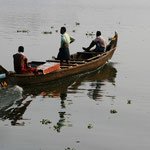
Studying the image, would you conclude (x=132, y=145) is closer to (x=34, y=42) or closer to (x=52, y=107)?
(x=52, y=107)

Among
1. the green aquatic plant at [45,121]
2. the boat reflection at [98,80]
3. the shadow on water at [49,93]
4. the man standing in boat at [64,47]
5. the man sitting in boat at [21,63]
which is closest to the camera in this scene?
the green aquatic plant at [45,121]

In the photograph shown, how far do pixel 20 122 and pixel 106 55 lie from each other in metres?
10.9

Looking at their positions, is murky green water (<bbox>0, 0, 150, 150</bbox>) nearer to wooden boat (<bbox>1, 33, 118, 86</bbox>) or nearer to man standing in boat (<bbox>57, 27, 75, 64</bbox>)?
wooden boat (<bbox>1, 33, 118, 86</bbox>)

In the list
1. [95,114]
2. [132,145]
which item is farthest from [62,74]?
[132,145]

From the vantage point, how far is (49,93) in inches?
600

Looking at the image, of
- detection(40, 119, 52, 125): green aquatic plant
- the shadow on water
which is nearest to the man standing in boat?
the shadow on water

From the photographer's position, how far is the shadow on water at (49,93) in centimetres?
1219

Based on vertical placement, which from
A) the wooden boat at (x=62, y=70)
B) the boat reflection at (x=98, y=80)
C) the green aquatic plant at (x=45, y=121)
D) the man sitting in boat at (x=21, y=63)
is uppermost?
the man sitting in boat at (x=21, y=63)

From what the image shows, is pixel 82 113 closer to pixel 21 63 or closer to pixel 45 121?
pixel 45 121

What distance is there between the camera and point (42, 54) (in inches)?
986

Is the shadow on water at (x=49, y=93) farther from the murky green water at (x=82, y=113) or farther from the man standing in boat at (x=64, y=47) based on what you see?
the man standing in boat at (x=64, y=47)

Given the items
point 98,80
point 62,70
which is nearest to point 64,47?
point 62,70

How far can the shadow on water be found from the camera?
1219 cm

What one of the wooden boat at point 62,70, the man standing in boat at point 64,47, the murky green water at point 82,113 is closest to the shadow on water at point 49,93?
the murky green water at point 82,113
